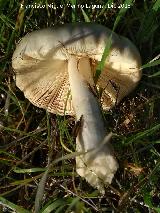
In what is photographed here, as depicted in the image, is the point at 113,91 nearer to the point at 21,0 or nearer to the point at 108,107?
the point at 108,107

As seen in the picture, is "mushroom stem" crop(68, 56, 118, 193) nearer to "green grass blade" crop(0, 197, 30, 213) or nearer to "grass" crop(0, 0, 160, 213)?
"grass" crop(0, 0, 160, 213)

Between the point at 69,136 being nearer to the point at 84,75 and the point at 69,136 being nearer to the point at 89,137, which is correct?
the point at 89,137

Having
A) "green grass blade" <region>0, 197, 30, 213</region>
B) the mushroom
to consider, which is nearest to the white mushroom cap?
the mushroom

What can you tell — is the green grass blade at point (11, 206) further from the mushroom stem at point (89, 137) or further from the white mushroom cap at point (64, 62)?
the white mushroom cap at point (64, 62)

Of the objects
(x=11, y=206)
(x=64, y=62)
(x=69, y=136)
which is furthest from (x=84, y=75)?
(x=11, y=206)

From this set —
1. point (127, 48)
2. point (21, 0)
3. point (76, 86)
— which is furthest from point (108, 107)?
point (21, 0)

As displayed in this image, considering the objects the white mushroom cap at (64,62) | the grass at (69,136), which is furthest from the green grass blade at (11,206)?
the white mushroom cap at (64,62)
